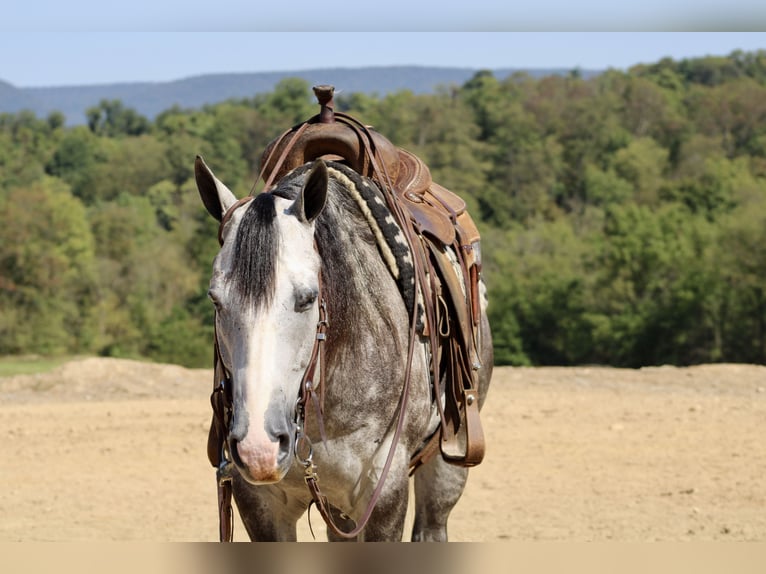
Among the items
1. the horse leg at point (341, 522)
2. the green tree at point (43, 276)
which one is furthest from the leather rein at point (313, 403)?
the green tree at point (43, 276)

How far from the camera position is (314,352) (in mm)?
2545

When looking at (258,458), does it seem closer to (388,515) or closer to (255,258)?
(255,258)

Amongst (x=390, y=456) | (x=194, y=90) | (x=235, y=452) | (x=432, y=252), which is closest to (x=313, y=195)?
(x=235, y=452)

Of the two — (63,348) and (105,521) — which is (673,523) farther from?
(63,348)

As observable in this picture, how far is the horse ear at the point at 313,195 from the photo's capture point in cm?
254

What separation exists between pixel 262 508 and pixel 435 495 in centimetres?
120

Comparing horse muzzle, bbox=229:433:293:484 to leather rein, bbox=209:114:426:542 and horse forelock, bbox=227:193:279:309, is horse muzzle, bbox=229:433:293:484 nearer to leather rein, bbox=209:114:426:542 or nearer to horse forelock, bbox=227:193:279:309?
leather rein, bbox=209:114:426:542

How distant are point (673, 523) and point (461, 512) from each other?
1387 millimetres

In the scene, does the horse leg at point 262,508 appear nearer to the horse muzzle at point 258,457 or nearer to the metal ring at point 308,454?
the metal ring at point 308,454

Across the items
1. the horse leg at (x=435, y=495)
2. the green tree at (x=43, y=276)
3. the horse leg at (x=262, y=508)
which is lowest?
the green tree at (x=43, y=276)

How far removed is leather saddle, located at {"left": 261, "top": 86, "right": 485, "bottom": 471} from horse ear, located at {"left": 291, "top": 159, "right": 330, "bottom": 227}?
2.02 ft

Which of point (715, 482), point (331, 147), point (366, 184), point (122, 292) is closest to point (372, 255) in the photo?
point (366, 184)

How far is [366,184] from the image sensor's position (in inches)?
125

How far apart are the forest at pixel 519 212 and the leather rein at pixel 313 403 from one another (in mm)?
23607
